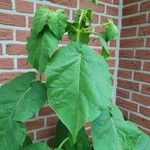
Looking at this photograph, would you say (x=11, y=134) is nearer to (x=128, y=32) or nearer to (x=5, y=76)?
(x=5, y=76)

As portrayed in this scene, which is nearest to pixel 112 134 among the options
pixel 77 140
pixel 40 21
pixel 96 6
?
pixel 77 140

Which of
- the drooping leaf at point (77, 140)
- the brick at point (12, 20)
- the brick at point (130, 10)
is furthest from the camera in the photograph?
the brick at point (130, 10)

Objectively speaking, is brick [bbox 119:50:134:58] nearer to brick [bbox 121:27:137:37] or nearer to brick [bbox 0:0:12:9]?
brick [bbox 121:27:137:37]

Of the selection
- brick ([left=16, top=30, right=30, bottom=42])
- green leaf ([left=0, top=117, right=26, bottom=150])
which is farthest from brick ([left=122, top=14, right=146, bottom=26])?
green leaf ([left=0, top=117, right=26, bottom=150])

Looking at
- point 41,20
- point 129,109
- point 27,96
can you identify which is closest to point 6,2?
point 41,20

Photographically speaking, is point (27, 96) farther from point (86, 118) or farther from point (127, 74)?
point (127, 74)

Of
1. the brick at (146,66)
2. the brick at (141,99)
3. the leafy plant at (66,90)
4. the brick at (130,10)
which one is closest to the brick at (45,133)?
the leafy plant at (66,90)

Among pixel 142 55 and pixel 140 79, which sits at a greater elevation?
pixel 142 55

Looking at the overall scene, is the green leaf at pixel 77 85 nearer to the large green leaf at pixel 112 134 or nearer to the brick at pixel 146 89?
the large green leaf at pixel 112 134
